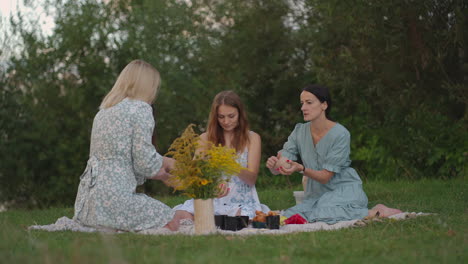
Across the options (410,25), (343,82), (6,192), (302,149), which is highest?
(410,25)

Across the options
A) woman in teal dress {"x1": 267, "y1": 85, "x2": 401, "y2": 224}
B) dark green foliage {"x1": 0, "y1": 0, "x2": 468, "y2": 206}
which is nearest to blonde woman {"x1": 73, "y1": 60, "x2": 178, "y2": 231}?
woman in teal dress {"x1": 267, "y1": 85, "x2": 401, "y2": 224}

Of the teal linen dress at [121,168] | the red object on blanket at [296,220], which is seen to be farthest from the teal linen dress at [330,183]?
the teal linen dress at [121,168]

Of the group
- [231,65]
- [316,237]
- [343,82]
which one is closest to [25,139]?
[231,65]

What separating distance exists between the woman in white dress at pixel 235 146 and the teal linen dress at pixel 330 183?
0.44m

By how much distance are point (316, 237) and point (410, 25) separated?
6563 mm

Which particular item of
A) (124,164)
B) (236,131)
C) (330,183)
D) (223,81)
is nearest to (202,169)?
(124,164)

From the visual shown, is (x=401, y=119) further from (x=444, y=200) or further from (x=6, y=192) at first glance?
(x=6, y=192)

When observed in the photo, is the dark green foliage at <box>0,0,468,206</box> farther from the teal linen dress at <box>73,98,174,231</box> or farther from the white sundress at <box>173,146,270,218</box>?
the teal linen dress at <box>73,98,174,231</box>

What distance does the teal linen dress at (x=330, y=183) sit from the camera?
6.21 meters

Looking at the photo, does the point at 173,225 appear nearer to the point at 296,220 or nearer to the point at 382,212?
the point at 296,220

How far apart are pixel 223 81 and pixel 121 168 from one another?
8.62 metres

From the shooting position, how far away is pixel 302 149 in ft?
22.2

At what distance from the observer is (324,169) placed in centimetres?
638

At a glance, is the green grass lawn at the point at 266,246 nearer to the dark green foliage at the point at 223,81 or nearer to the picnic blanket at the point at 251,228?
the picnic blanket at the point at 251,228
